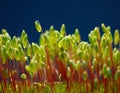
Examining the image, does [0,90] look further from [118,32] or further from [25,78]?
[118,32]

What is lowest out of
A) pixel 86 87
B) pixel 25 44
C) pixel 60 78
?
pixel 86 87

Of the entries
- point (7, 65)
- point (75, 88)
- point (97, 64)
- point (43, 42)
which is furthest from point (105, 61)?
point (7, 65)

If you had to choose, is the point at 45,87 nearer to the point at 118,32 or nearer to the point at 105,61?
the point at 105,61

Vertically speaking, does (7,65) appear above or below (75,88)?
above

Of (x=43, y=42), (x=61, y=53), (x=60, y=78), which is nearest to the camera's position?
(x=61, y=53)

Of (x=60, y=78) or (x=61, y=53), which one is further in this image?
(x=60, y=78)

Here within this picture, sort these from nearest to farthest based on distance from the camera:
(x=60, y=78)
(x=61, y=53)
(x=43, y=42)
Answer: (x=61, y=53) < (x=43, y=42) < (x=60, y=78)
